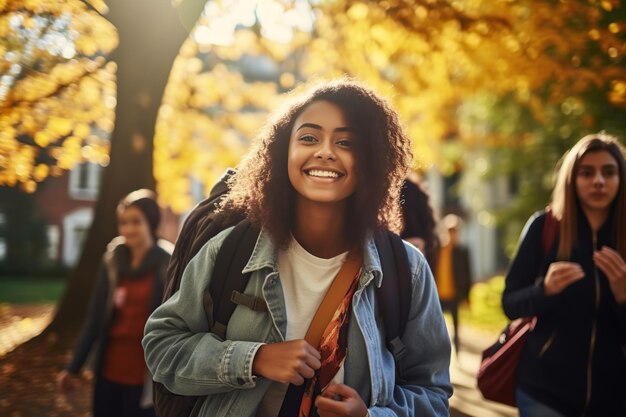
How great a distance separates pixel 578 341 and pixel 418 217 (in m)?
1.83

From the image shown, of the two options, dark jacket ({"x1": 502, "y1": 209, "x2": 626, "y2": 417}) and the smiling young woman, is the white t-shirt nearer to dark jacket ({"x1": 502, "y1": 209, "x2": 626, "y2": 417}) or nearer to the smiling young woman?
the smiling young woman

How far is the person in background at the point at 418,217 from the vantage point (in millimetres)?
4887

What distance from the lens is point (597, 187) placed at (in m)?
3.43

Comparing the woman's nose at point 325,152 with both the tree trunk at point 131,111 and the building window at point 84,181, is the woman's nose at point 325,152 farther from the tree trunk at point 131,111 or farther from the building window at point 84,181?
the building window at point 84,181

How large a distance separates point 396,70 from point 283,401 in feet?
39.7

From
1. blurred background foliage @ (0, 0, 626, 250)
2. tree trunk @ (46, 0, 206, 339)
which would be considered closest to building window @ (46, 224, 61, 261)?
blurred background foliage @ (0, 0, 626, 250)

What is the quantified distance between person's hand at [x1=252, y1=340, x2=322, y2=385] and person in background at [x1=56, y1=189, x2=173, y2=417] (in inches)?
97.0

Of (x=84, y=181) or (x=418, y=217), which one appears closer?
(x=418, y=217)

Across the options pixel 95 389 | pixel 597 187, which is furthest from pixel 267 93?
pixel 597 187

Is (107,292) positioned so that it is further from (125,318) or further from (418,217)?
(418,217)

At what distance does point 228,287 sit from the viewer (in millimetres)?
2166

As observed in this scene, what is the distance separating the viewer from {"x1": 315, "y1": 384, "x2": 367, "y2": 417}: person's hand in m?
1.97

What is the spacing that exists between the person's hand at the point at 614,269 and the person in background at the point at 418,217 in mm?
1729

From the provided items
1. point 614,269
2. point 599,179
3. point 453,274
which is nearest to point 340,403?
point 614,269
